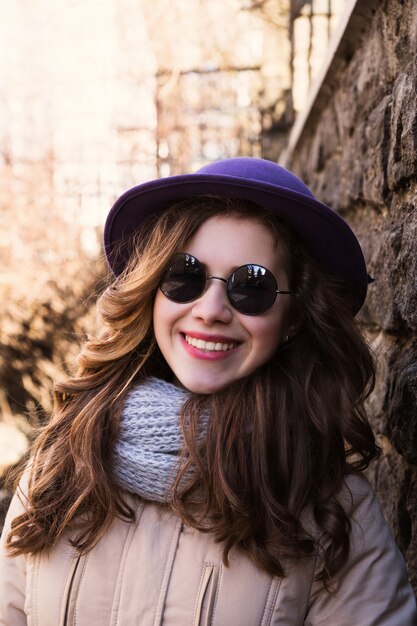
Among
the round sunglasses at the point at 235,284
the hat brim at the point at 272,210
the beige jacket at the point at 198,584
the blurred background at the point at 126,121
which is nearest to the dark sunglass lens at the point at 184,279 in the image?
the round sunglasses at the point at 235,284

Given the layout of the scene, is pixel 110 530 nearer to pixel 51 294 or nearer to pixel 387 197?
pixel 387 197

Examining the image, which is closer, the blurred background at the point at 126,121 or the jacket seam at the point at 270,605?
the jacket seam at the point at 270,605

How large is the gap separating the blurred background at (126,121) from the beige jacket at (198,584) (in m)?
0.87

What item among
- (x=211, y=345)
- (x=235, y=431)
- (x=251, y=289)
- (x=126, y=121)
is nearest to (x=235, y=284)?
(x=251, y=289)

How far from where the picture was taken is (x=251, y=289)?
1612 mm

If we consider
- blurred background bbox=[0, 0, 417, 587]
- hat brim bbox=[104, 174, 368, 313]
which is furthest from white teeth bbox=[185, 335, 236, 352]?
blurred background bbox=[0, 0, 417, 587]

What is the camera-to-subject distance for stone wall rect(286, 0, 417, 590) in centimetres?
181

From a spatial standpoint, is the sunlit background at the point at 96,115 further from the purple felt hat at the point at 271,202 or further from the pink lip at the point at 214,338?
the pink lip at the point at 214,338

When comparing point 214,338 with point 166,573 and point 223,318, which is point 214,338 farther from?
point 166,573

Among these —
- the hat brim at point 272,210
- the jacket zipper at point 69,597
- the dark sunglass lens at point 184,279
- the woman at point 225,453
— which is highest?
the hat brim at point 272,210

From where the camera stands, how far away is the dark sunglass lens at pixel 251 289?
5.28 feet

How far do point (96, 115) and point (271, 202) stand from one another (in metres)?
5.49

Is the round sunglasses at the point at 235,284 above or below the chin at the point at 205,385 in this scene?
above

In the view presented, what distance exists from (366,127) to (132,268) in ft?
3.48
